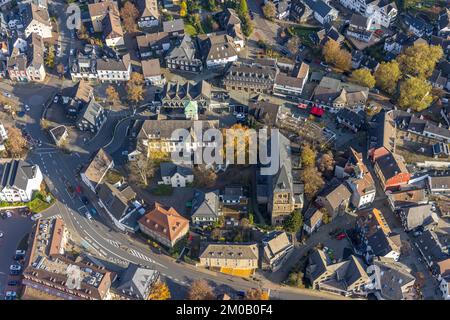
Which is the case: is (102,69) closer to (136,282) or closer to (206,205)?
(206,205)

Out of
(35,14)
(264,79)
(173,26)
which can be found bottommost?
(35,14)

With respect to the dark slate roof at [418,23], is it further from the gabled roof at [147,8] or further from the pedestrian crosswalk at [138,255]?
the pedestrian crosswalk at [138,255]

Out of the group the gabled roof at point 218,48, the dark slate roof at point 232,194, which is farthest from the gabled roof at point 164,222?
the gabled roof at point 218,48

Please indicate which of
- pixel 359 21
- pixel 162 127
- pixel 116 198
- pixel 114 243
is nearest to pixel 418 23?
pixel 359 21

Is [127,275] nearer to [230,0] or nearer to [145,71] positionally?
[145,71]

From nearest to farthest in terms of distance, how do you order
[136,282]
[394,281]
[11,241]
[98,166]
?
[136,282] → [394,281] → [11,241] → [98,166]

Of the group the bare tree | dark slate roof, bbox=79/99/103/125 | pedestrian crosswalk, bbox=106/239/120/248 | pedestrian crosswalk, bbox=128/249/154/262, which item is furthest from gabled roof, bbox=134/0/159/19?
pedestrian crosswalk, bbox=128/249/154/262

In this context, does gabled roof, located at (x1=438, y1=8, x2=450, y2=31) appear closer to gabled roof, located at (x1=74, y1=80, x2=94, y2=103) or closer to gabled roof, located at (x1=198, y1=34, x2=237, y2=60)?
gabled roof, located at (x1=198, y1=34, x2=237, y2=60)
